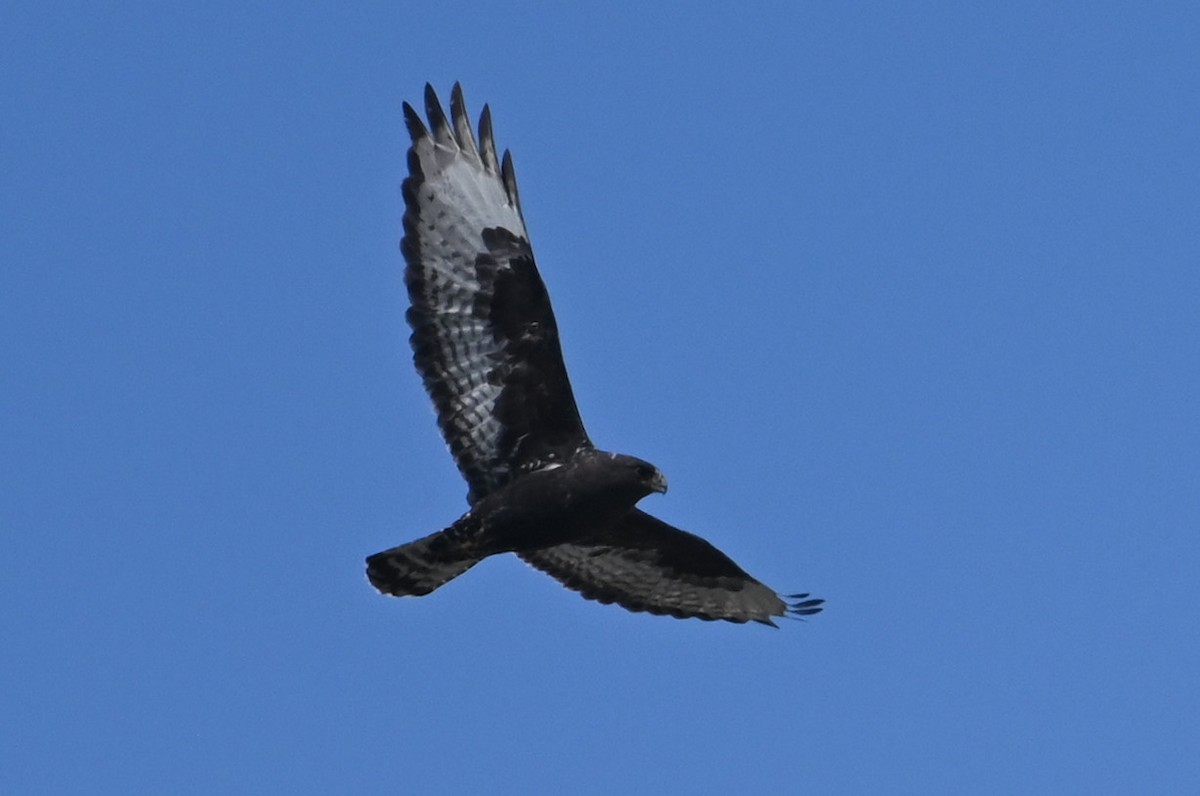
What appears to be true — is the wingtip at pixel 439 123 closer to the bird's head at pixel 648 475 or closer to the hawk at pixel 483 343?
the hawk at pixel 483 343

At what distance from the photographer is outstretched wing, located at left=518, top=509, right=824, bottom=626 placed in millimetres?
17484

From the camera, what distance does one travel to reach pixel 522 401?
52.6 ft

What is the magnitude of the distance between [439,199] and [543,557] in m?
3.05

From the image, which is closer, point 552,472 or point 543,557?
point 552,472

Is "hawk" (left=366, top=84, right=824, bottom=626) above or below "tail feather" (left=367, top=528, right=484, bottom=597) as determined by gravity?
above

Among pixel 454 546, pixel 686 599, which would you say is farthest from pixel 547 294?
pixel 686 599

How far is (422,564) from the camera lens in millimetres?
16250

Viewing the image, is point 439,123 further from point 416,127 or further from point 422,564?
point 422,564

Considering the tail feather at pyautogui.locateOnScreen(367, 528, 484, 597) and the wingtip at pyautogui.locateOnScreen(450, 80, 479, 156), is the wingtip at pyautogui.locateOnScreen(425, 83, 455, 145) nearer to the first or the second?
the wingtip at pyautogui.locateOnScreen(450, 80, 479, 156)

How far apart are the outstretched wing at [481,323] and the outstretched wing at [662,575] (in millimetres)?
1497

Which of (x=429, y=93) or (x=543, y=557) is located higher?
(x=429, y=93)

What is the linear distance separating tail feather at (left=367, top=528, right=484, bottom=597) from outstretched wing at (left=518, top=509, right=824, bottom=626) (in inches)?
44.1

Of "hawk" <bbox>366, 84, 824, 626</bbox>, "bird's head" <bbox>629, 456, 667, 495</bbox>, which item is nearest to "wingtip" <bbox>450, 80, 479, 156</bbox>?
"hawk" <bbox>366, 84, 824, 626</bbox>

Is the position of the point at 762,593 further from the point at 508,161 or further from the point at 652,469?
the point at 508,161
